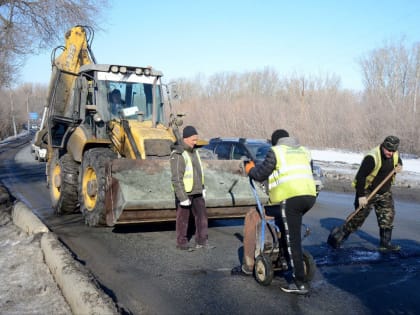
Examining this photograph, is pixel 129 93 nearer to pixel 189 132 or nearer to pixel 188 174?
pixel 189 132

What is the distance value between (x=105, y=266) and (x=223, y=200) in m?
2.45

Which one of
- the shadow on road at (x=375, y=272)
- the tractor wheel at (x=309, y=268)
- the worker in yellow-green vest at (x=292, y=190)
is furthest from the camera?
the tractor wheel at (x=309, y=268)

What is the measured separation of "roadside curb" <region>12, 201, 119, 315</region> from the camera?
14.1 feet

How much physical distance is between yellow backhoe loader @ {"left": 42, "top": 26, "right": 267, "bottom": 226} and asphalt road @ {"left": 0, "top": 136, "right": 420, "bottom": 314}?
491 mm

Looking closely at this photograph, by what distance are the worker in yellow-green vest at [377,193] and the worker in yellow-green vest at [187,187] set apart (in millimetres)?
2038

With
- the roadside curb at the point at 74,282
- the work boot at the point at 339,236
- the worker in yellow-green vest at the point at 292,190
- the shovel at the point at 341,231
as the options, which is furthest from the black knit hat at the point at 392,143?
the roadside curb at the point at 74,282

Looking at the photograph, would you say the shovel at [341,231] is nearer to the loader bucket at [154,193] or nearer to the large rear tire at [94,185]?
the loader bucket at [154,193]

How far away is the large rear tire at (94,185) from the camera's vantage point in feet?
26.2

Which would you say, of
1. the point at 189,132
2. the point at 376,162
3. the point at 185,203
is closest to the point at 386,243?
the point at 376,162

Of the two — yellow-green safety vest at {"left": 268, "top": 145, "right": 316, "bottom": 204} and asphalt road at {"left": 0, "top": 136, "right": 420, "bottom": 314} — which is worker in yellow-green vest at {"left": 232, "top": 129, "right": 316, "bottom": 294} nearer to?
yellow-green safety vest at {"left": 268, "top": 145, "right": 316, "bottom": 204}

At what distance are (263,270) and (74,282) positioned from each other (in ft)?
6.80

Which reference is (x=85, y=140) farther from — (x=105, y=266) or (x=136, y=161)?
(x=105, y=266)

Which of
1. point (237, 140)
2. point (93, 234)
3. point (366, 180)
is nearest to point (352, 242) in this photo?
point (366, 180)

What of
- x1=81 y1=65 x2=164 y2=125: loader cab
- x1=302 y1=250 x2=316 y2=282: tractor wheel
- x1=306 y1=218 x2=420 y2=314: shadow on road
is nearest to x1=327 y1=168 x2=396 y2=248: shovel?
x1=306 y1=218 x2=420 y2=314: shadow on road
